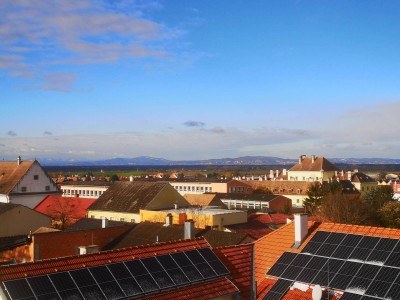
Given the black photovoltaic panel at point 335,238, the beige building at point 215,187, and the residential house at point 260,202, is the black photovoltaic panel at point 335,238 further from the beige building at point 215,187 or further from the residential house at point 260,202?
the beige building at point 215,187

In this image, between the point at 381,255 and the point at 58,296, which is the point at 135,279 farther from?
the point at 381,255

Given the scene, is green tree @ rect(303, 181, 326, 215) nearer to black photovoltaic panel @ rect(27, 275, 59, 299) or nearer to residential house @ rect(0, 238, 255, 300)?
residential house @ rect(0, 238, 255, 300)

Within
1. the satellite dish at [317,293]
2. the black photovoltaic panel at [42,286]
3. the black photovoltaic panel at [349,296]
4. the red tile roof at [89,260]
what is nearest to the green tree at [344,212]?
the black photovoltaic panel at [349,296]

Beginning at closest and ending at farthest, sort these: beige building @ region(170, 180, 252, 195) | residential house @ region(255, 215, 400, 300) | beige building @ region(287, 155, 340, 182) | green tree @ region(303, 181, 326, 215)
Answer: residential house @ region(255, 215, 400, 300)
green tree @ region(303, 181, 326, 215)
beige building @ region(170, 180, 252, 195)
beige building @ region(287, 155, 340, 182)

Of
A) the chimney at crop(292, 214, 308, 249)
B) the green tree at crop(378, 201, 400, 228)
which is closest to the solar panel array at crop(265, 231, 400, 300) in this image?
the chimney at crop(292, 214, 308, 249)

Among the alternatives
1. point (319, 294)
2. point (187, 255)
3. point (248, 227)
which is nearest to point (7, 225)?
point (248, 227)

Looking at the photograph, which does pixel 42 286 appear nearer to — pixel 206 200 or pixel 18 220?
pixel 18 220
